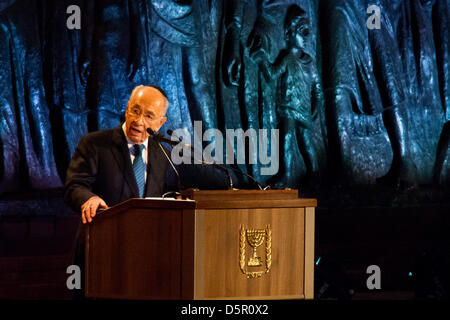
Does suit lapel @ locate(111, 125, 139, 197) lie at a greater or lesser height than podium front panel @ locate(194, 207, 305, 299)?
greater

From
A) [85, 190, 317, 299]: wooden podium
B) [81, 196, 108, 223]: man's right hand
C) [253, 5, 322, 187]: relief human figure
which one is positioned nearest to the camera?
[85, 190, 317, 299]: wooden podium

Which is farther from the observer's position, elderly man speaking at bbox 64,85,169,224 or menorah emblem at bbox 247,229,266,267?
elderly man speaking at bbox 64,85,169,224

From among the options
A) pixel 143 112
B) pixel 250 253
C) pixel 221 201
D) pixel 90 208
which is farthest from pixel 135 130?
pixel 250 253

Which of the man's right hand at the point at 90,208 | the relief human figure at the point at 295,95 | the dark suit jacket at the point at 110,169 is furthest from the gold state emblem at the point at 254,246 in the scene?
the relief human figure at the point at 295,95

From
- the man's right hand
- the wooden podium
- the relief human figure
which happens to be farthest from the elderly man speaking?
the relief human figure

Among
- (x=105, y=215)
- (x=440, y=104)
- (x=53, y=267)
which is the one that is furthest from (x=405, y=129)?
(x=105, y=215)

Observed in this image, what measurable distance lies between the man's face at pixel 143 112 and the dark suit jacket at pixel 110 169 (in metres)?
0.06

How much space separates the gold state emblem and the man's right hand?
0.56m

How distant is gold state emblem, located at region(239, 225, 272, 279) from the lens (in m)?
2.08

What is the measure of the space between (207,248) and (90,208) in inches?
19.9

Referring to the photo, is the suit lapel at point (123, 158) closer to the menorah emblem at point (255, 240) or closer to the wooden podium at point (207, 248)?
the wooden podium at point (207, 248)

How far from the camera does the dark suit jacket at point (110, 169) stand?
2.65m

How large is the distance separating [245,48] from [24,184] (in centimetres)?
214

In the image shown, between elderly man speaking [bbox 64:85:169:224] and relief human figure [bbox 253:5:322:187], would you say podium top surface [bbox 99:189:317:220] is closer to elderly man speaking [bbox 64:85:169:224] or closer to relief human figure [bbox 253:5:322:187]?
elderly man speaking [bbox 64:85:169:224]
